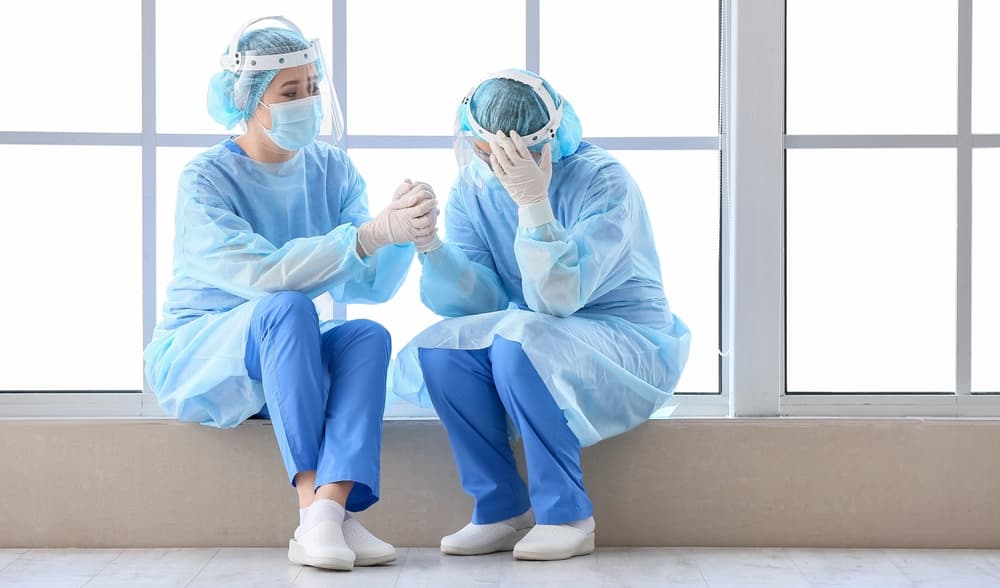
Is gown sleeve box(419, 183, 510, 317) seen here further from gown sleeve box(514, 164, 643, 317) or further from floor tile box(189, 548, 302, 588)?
floor tile box(189, 548, 302, 588)

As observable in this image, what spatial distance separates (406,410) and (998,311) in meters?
1.26

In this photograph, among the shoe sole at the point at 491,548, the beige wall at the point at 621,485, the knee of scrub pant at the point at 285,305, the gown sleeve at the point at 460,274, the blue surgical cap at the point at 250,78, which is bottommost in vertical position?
the shoe sole at the point at 491,548

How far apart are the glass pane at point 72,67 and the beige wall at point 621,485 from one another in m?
0.68

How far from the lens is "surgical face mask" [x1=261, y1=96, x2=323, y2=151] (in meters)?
2.14

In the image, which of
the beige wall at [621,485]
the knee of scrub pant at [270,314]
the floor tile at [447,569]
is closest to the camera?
the floor tile at [447,569]

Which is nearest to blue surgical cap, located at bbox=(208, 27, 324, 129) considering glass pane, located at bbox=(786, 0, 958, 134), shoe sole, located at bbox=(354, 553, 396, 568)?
shoe sole, located at bbox=(354, 553, 396, 568)

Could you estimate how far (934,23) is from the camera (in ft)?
7.97

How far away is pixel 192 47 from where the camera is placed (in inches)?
97.4

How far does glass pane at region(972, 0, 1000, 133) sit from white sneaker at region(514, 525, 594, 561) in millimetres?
1223

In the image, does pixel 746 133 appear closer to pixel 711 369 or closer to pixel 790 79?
pixel 790 79

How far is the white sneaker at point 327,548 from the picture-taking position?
1.87m

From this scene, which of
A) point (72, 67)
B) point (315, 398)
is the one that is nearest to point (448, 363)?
point (315, 398)

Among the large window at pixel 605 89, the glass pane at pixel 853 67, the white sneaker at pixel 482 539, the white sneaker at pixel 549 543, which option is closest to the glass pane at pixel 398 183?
the large window at pixel 605 89

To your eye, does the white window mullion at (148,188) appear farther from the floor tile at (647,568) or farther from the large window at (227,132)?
the floor tile at (647,568)
